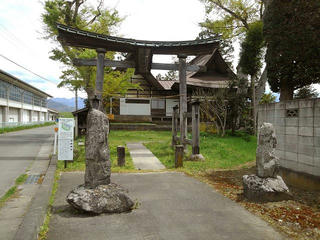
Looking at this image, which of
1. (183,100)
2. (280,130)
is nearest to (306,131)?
(280,130)

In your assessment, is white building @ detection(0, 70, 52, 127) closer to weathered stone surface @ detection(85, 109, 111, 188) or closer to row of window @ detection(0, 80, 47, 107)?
row of window @ detection(0, 80, 47, 107)

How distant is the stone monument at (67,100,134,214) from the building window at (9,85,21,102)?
38.2 m

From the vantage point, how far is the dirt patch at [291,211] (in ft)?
11.9

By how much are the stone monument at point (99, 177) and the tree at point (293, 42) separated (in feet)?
23.0

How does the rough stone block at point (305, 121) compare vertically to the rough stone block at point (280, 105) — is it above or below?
below

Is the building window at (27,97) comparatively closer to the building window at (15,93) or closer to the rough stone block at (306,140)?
the building window at (15,93)

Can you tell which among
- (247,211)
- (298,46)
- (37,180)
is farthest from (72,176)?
(298,46)

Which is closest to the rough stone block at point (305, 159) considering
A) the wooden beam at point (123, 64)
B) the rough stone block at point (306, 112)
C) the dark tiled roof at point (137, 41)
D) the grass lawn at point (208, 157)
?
the rough stone block at point (306, 112)

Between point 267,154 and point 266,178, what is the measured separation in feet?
1.76

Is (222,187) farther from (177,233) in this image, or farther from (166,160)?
(166,160)

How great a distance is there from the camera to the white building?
32750mm

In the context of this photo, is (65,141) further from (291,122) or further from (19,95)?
(19,95)

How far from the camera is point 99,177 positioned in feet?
14.1

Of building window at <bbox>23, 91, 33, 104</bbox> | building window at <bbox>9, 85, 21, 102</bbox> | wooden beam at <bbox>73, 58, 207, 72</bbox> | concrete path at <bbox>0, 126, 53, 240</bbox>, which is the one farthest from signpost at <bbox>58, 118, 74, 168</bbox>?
building window at <bbox>23, 91, 33, 104</bbox>
